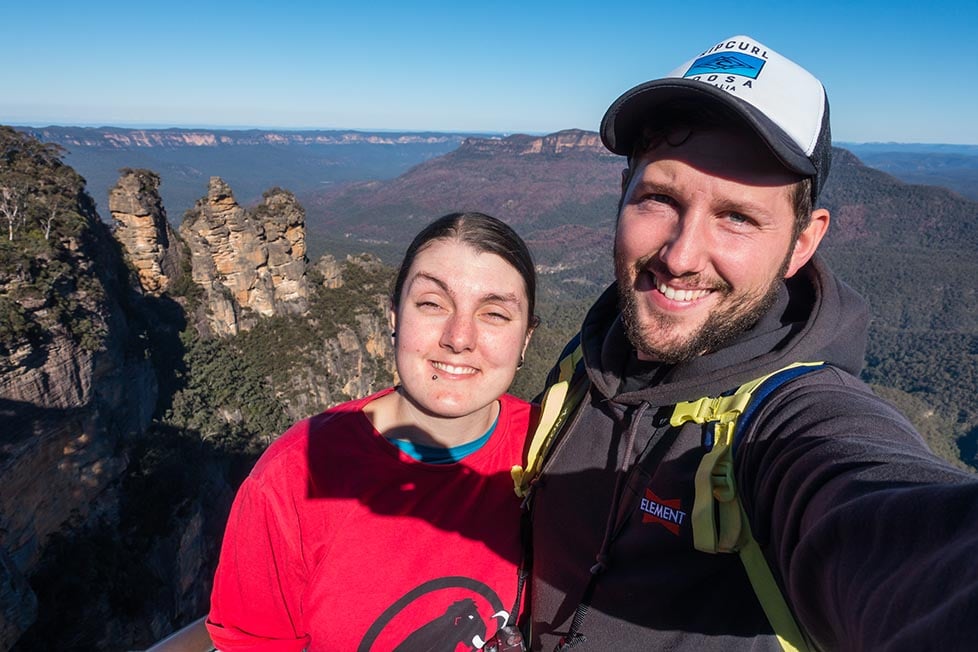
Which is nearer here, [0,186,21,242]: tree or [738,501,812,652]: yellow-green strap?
[738,501,812,652]: yellow-green strap

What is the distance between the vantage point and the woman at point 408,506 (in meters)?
1.81

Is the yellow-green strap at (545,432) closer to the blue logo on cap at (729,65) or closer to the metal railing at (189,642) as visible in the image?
the blue logo on cap at (729,65)

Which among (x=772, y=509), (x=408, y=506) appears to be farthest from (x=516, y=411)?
(x=772, y=509)

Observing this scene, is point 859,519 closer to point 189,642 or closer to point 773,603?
point 773,603

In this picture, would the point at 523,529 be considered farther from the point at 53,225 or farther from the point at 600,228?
the point at 600,228

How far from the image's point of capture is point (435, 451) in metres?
2.01

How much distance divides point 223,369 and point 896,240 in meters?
154

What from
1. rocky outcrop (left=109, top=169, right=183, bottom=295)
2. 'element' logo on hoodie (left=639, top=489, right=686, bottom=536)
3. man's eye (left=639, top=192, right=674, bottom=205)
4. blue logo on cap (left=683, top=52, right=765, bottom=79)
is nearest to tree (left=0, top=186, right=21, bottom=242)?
rocky outcrop (left=109, top=169, right=183, bottom=295)

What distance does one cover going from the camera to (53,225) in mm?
16391

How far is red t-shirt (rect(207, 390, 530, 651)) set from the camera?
1802 millimetres

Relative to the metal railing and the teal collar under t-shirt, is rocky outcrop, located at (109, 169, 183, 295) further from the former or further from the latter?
the teal collar under t-shirt

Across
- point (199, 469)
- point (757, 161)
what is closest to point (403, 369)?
point (757, 161)

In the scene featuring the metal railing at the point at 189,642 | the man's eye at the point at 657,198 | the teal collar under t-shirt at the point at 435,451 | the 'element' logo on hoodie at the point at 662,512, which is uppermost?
the man's eye at the point at 657,198

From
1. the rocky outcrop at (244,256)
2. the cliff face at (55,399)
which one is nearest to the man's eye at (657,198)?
the cliff face at (55,399)
